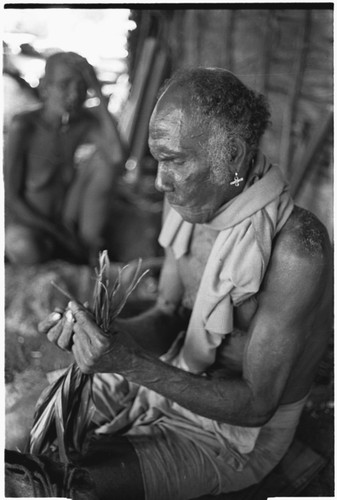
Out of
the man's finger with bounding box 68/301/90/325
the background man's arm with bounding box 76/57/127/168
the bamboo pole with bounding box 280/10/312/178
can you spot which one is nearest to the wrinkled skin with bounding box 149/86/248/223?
the man's finger with bounding box 68/301/90/325

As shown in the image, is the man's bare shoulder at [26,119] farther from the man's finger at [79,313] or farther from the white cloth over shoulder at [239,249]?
the man's finger at [79,313]

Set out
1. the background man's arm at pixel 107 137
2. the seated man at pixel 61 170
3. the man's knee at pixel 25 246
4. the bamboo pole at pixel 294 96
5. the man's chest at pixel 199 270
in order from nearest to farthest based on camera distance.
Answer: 1. the man's chest at pixel 199 270
2. the seated man at pixel 61 170
3. the man's knee at pixel 25 246
4. the background man's arm at pixel 107 137
5. the bamboo pole at pixel 294 96

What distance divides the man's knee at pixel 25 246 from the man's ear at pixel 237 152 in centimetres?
232

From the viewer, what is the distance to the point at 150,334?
1964 mm

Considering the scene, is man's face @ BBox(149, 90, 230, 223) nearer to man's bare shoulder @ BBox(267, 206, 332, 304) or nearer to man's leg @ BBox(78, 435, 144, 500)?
man's bare shoulder @ BBox(267, 206, 332, 304)

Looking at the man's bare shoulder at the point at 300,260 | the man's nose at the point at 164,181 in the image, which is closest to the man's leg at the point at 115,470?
the man's bare shoulder at the point at 300,260

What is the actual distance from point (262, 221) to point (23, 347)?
4.27 feet

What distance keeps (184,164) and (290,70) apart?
3.33 metres

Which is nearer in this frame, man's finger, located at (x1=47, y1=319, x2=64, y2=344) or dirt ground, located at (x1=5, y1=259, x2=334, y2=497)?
man's finger, located at (x1=47, y1=319, x2=64, y2=344)

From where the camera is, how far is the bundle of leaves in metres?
1.61

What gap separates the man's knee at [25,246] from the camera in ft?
12.1

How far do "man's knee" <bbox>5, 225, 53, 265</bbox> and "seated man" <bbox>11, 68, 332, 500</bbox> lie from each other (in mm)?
2028

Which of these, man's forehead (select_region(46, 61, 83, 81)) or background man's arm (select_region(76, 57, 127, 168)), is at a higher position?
man's forehead (select_region(46, 61, 83, 81))

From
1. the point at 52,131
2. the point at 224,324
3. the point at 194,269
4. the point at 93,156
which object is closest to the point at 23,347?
the point at 194,269
